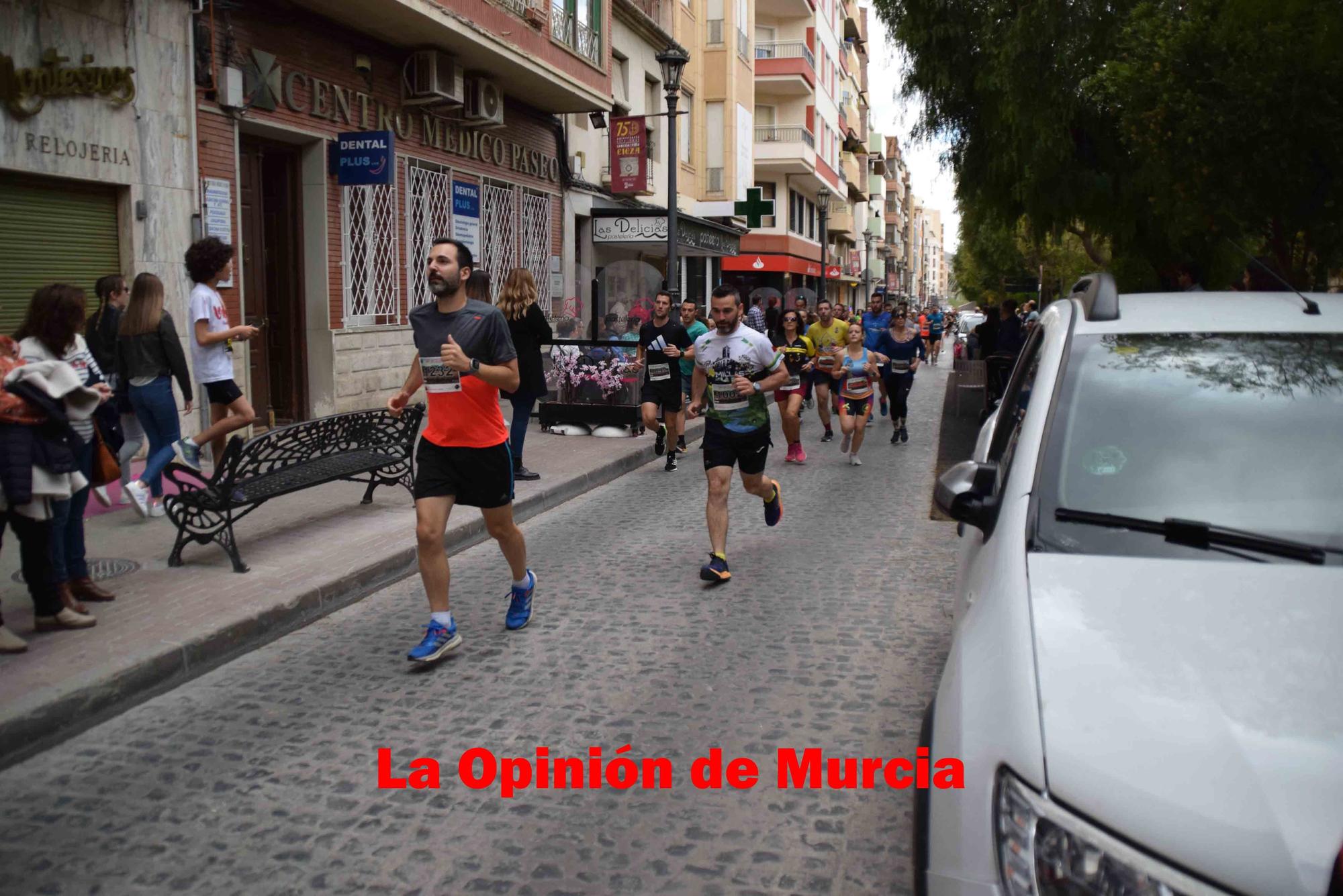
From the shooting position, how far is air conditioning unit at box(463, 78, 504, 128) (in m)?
17.5

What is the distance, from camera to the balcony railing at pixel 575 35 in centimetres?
1916

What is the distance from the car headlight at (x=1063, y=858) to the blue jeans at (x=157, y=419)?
7.20 metres

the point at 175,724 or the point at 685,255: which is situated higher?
the point at 685,255

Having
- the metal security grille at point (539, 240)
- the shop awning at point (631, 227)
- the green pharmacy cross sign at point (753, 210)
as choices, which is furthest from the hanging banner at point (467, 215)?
the green pharmacy cross sign at point (753, 210)

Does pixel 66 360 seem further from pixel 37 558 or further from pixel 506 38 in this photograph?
pixel 506 38

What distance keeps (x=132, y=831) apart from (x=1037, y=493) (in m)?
2.94

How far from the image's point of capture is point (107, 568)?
23.0ft

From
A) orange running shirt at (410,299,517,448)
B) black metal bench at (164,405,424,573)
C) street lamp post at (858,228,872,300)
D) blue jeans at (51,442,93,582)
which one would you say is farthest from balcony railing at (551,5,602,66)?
street lamp post at (858,228,872,300)

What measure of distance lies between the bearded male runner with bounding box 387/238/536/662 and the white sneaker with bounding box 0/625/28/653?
67.2 inches

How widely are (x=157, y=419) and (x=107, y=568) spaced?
1.63 metres

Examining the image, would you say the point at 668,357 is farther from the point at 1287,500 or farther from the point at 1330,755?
the point at 1330,755

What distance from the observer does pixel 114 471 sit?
6.53 m

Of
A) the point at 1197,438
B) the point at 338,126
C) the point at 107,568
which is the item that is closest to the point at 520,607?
the point at 107,568

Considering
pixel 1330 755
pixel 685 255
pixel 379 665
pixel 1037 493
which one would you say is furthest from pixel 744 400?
pixel 685 255
